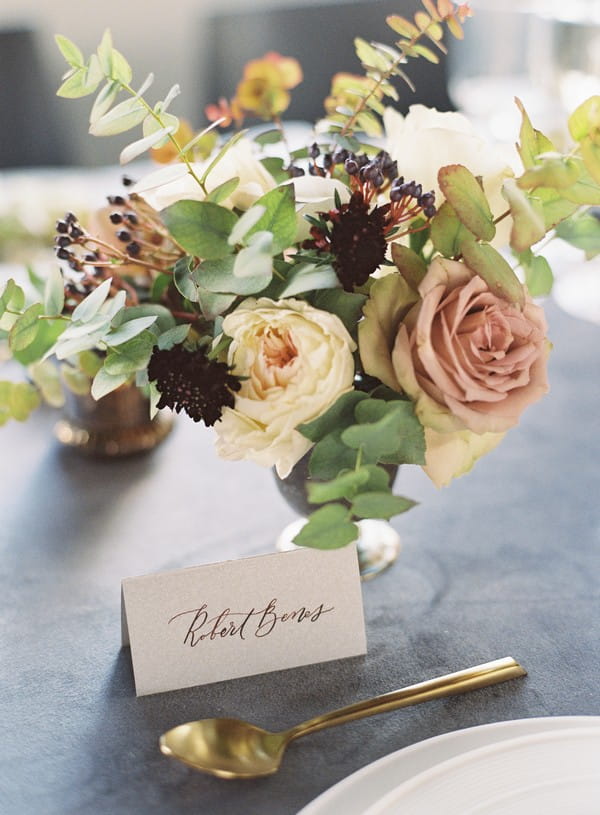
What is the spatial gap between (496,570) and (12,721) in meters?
0.40

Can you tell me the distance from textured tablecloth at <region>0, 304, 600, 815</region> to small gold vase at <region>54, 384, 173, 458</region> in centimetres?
2

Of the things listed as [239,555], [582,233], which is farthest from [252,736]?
[582,233]

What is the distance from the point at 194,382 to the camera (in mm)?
506

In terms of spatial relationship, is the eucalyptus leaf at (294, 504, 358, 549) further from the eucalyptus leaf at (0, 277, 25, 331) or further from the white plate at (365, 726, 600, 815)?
the eucalyptus leaf at (0, 277, 25, 331)

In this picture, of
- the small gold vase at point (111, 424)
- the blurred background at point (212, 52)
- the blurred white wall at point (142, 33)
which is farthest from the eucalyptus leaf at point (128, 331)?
the blurred white wall at point (142, 33)

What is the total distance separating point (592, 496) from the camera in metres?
0.82

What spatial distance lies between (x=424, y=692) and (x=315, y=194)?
0.35 meters

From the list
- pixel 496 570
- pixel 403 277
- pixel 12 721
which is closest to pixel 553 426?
pixel 496 570

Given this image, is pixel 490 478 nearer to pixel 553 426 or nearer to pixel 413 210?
pixel 553 426

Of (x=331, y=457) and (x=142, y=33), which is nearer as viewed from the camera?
(x=331, y=457)

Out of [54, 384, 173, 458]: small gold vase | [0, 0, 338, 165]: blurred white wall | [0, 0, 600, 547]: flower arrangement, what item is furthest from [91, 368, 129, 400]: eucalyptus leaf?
[0, 0, 338, 165]: blurred white wall

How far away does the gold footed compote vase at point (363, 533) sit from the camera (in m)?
0.67

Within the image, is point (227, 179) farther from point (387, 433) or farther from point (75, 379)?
point (75, 379)

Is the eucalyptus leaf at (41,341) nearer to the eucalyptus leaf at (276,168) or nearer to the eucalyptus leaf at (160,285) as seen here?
the eucalyptus leaf at (160,285)
